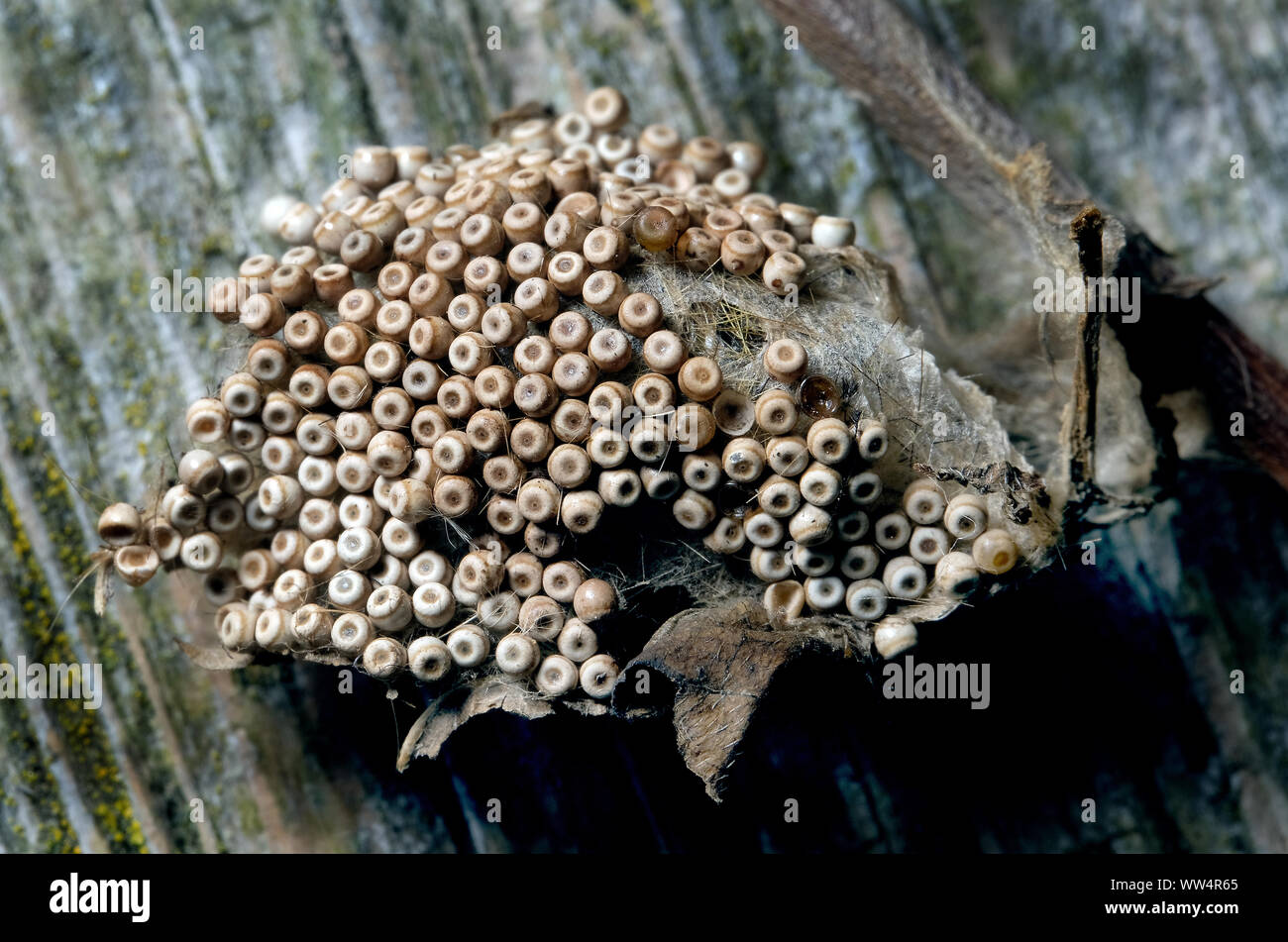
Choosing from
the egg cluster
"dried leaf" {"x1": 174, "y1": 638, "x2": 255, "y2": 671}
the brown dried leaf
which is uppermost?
the egg cluster

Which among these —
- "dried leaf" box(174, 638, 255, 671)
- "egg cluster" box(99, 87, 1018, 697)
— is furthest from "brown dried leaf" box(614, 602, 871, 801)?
"dried leaf" box(174, 638, 255, 671)

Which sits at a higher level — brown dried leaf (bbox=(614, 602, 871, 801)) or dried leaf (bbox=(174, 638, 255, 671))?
dried leaf (bbox=(174, 638, 255, 671))

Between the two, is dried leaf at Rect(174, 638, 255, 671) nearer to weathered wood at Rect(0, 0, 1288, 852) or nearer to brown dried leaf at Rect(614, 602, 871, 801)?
weathered wood at Rect(0, 0, 1288, 852)

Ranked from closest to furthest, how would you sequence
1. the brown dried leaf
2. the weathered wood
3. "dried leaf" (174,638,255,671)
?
the brown dried leaf < "dried leaf" (174,638,255,671) < the weathered wood

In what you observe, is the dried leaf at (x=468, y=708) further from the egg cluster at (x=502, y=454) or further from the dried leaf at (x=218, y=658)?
the dried leaf at (x=218, y=658)

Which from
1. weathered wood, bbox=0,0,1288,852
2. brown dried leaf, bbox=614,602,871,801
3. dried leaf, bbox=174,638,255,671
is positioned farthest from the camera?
weathered wood, bbox=0,0,1288,852

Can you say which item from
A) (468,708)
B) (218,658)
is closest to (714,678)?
(468,708)

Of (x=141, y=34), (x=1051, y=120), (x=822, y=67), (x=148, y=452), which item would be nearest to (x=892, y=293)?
(x=822, y=67)
